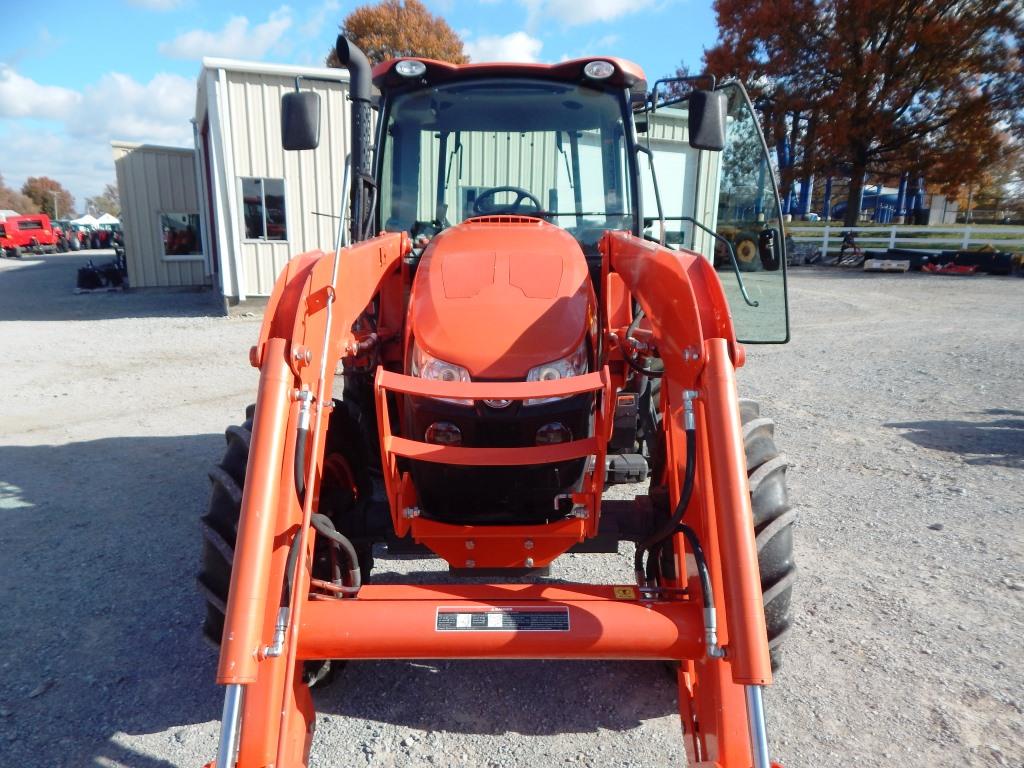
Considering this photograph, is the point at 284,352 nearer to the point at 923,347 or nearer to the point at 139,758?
the point at 139,758

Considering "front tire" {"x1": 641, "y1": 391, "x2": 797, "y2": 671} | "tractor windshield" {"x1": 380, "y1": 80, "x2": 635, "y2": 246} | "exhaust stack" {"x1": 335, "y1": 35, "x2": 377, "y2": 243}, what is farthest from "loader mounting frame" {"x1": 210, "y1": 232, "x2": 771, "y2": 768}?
"tractor windshield" {"x1": 380, "y1": 80, "x2": 635, "y2": 246}

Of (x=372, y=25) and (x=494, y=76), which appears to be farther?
(x=372, y=25)

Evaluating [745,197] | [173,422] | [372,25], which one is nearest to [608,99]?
[745,197]

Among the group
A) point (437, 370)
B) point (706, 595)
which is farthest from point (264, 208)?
point (706, 595)

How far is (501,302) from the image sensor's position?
257 cm

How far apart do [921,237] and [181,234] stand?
2158cm

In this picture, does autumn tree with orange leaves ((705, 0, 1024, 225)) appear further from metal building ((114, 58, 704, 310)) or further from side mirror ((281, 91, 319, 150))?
side mirror ((281, 91, 319, 150))

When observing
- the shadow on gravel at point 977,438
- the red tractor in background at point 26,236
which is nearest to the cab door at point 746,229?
the shadow on gravel at point 977,438

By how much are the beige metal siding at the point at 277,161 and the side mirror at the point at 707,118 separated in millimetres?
9404

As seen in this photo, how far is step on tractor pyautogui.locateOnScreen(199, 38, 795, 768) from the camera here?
1993 millimetres

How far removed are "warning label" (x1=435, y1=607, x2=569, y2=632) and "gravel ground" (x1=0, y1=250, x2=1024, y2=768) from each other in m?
0.68

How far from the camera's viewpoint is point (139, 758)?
242 cm

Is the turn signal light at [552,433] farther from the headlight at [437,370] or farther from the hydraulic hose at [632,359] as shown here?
the hydraulic hose at [632,359]

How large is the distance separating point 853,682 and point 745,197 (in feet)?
9.67
